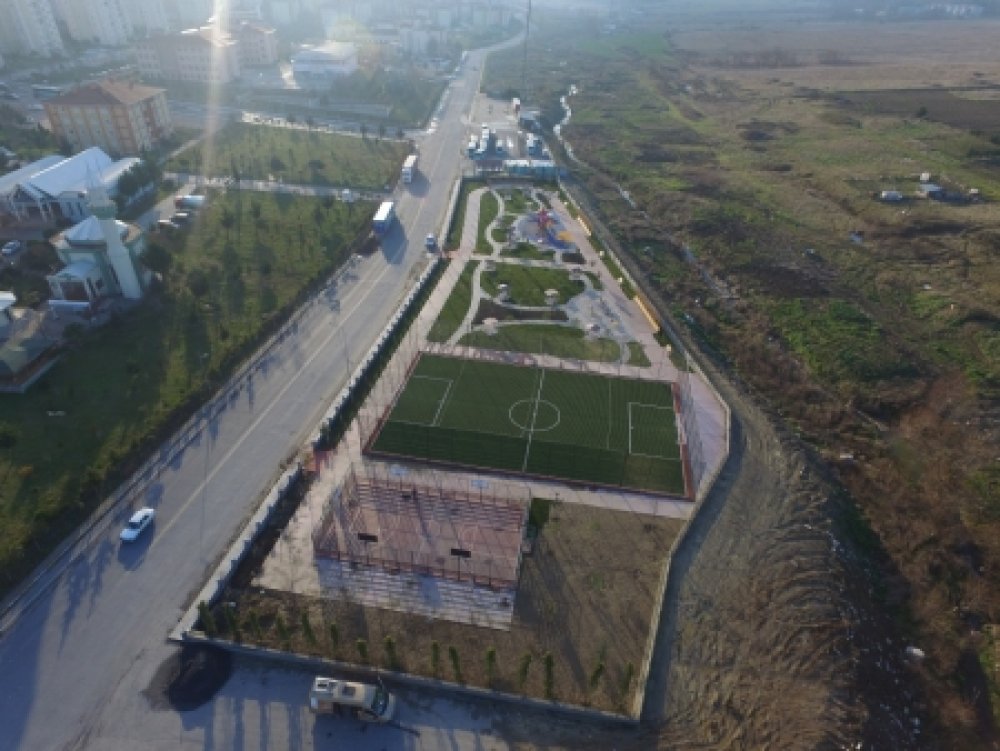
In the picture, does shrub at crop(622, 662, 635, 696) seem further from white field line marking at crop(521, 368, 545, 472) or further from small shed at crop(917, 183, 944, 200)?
small shed at crop(917, 183, 944, 200)

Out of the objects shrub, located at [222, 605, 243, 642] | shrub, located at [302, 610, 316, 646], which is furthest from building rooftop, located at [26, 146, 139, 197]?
shrub, located at [302, 610, 316, 646]

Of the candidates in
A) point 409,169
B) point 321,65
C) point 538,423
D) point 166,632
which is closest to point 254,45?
point 321,65

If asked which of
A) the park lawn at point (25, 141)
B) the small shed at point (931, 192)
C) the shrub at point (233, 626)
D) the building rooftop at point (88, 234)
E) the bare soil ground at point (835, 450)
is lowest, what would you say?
the park lawn at point (25, 141)

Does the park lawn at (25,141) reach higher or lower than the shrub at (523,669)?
lower

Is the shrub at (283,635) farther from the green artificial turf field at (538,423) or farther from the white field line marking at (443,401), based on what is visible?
the white field line marking at (443,401)

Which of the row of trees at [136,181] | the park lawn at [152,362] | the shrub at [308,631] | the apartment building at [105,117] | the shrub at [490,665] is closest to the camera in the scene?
the shrub at [490,665]

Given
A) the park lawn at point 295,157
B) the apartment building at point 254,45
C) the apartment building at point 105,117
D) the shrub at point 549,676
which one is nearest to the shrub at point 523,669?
the shrub at point 549,676

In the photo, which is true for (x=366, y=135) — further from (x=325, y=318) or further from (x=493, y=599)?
(x=493, y=599)

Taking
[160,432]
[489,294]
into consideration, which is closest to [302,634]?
[160,432]
